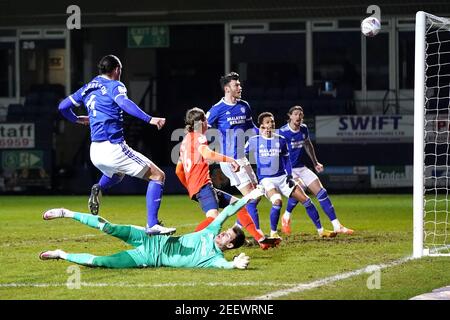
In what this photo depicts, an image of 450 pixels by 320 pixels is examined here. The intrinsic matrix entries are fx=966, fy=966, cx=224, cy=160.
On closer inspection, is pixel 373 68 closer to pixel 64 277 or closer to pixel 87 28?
pixel 87 28

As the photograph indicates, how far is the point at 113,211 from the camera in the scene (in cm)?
1864

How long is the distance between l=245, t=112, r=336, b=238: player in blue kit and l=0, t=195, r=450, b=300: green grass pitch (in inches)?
18.2

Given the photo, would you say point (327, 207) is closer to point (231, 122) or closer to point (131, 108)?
point (231, 122)

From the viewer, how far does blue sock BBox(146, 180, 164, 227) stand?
11.3m

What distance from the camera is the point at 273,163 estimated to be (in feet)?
44.1

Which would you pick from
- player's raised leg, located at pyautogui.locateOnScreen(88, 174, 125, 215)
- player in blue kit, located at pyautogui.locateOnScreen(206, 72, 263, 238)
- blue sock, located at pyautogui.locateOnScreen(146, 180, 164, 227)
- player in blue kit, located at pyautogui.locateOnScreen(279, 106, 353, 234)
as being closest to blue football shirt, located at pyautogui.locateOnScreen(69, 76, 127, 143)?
blue sock, located at pyautogui.locateOnScreen(146, 180, 164, 227)

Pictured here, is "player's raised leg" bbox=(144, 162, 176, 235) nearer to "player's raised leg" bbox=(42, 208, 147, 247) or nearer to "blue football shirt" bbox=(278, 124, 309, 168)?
"player's raised leg" bbox=(42, 208, 147, 247)

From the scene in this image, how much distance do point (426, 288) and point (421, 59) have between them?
3304 millimetres

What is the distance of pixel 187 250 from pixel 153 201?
72.6 inches

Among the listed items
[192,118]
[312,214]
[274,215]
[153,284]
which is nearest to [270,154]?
[274,215]

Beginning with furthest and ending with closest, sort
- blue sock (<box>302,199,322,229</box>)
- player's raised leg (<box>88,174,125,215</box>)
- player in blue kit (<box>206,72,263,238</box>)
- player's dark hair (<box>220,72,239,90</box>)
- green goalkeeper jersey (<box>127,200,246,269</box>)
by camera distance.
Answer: blue sock (<box>302,199,322,229</box>) → player in blue kit (<box>206,72,263,238</box>) → player's dark hair (<box>220,72,239,90</box>) → player's raised leg (<box>88,174,125,215</box>) → green goalkeeper jersey (<box>127,200,246,269</box>)

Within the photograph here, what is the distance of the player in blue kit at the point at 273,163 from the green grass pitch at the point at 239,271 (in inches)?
18.2

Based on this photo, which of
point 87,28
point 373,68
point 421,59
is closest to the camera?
point 421,59
